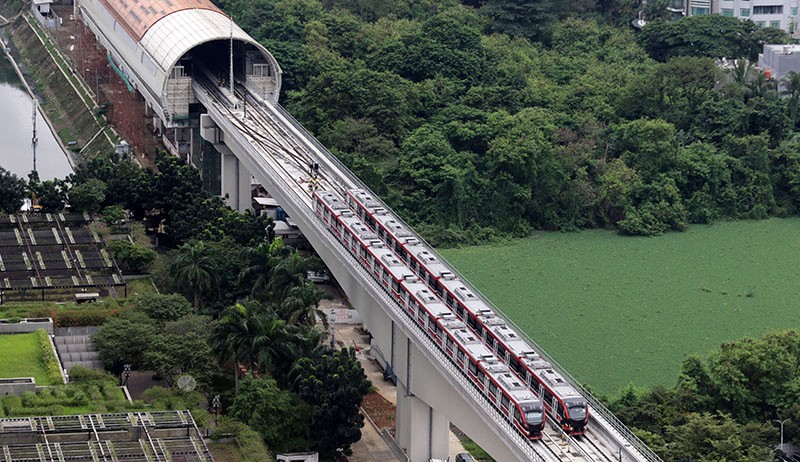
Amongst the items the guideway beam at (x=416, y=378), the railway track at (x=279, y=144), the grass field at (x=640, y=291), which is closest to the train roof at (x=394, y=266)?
the guideway beam at (x=416, y=378)

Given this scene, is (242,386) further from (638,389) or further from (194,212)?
(194,212)

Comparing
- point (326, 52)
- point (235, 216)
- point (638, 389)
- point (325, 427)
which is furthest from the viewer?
point (326, 52)

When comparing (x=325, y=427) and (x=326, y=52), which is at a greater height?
(x=326, y=52)

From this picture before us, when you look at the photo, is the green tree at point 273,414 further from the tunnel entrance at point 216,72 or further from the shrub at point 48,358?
the tunnel entrance at point 216,72

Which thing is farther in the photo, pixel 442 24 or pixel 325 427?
pixel 442 24

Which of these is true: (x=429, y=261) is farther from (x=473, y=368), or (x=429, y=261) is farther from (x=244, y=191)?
(x=244, y=191)

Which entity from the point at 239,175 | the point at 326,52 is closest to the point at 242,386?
the point at 239,175

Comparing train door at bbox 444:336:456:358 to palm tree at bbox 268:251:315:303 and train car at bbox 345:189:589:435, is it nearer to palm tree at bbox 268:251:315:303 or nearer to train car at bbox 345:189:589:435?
train car at bbox 345:189:589:435
